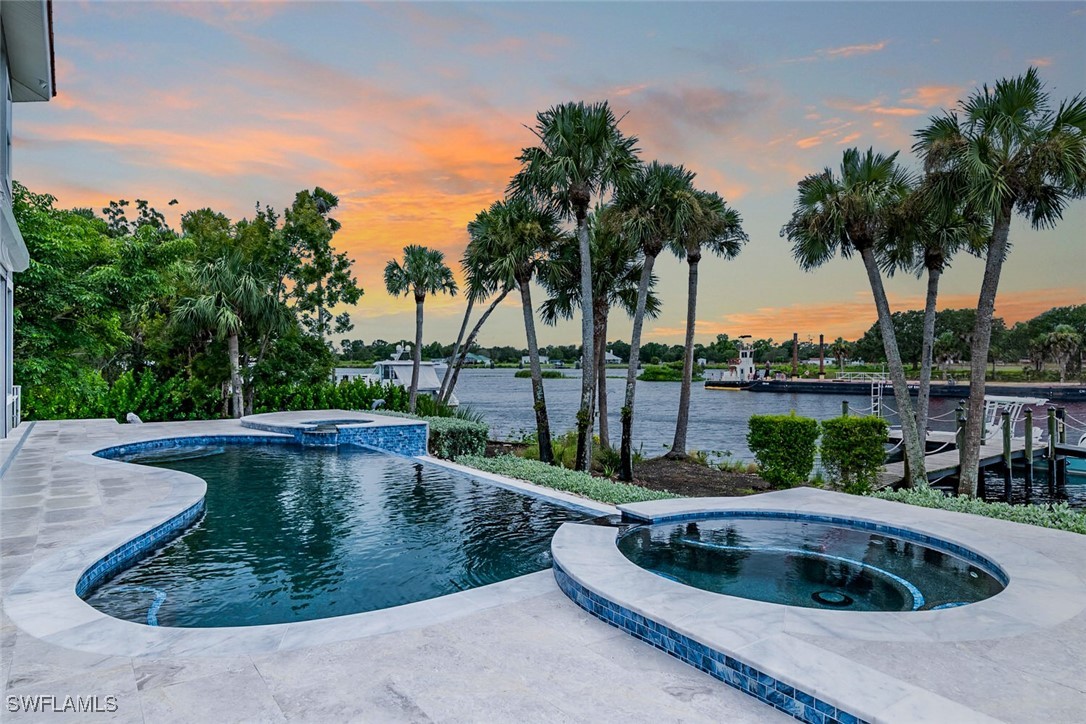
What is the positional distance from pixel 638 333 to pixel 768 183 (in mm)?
7615

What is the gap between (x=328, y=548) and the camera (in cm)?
603

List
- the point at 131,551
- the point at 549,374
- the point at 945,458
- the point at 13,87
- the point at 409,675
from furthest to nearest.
A: the point at 549,374 → the point at 945,458 → the point at 13,87 → the point at 131,551 → the point at 409,675

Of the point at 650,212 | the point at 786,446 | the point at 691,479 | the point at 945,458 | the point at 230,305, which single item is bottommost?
the point at 691,479

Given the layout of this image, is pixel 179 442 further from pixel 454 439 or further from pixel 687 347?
Result: pixel 687 347

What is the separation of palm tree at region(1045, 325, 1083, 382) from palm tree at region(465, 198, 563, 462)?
219ft

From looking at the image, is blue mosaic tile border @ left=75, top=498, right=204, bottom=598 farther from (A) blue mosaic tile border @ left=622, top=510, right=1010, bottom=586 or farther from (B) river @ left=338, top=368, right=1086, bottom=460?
(B) river @ left=338, top=368, right=1086, bottom=460

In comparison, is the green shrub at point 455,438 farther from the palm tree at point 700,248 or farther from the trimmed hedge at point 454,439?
the palm tree at point 700,248

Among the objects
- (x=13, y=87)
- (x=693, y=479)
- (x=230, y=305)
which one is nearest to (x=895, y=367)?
(x=693, y=479)

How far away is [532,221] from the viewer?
570 inches

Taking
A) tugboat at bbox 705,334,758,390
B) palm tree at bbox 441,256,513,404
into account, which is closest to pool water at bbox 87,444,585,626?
palm tree at bbox 441,256,513,404

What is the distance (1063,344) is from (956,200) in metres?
65.8

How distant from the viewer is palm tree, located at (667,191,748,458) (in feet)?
47.8

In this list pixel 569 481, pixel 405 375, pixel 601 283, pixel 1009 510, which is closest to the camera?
pixel 1009 510

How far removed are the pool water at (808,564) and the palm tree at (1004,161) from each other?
5966mm
